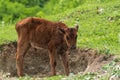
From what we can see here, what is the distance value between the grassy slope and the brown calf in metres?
1.34

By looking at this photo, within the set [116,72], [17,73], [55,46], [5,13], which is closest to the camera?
[116,72]

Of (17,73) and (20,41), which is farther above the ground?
(20,41)

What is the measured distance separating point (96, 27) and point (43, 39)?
15.2 ft

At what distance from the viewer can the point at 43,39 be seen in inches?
561

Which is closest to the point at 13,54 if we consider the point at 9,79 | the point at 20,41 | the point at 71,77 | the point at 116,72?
the point at 20,41

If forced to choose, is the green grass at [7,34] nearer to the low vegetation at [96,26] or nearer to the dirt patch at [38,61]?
the low vegetation at [96,26]

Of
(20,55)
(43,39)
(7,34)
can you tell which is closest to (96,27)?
(7,34)

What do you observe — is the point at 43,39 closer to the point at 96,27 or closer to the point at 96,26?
the point at 96,27

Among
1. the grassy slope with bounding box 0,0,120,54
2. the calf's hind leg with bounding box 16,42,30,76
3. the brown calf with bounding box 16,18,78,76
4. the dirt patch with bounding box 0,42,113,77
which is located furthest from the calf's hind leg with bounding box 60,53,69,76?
the grassy slope with bounding box 0,0,120,54

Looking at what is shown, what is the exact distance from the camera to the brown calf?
46.0ft

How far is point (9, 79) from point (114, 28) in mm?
6832

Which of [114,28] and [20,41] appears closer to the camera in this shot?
[20,41]

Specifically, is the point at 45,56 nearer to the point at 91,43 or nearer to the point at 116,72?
the point at 91,43

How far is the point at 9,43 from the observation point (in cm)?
1630
